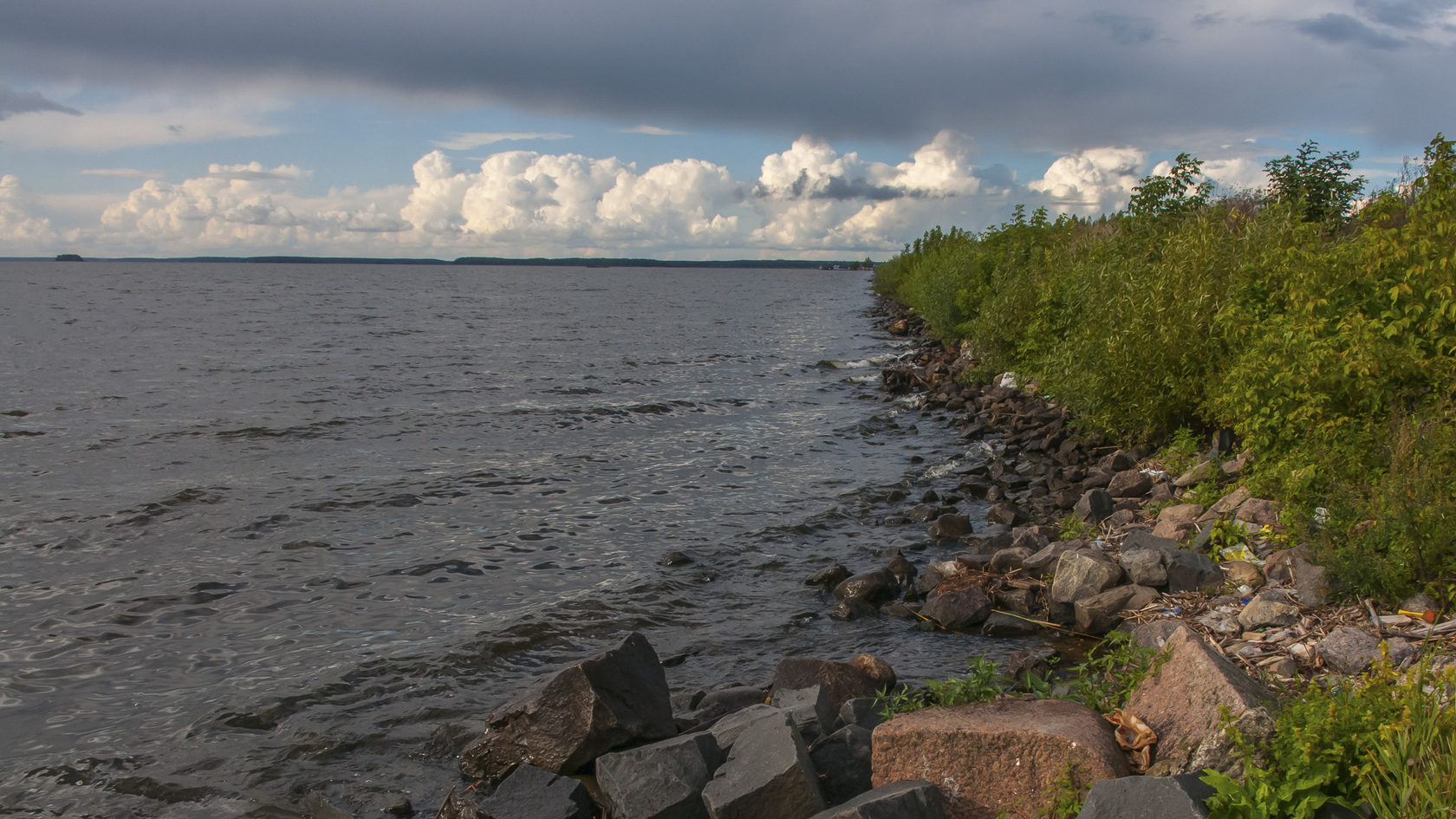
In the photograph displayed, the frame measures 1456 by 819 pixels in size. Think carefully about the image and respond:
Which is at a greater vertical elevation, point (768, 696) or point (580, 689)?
point (580, 689)

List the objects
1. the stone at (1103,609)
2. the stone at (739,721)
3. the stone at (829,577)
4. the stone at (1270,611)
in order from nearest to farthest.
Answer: the stone at (739,721) < the stone at (1270,611) < the stone at (1103,609) < the stone at (829,577)

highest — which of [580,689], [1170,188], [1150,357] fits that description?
[1170,188]

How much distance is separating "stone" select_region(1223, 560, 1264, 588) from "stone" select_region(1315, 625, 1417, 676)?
1786mm

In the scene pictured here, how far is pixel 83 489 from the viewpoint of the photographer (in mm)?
15469

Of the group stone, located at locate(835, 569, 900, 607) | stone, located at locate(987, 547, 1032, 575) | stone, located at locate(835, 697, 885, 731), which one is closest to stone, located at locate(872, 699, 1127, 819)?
stone, located at locate(835, 697, 885, 731)

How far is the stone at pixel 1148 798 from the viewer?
405 centimetres

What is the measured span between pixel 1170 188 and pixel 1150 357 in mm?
9753

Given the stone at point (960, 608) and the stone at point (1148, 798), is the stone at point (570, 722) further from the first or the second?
the stone at point (960, 608)

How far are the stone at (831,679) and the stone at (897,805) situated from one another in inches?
102

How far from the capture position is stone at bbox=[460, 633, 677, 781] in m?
6.32

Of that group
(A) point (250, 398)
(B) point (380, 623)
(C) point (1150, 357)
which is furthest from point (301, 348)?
(C) point (1150, 357)

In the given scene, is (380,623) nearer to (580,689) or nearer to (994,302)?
(580,689)

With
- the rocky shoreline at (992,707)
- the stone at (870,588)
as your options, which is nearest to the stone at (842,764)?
the rocky shoreline at (992,707)

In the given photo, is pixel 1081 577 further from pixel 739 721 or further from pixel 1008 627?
pixel 739 721
